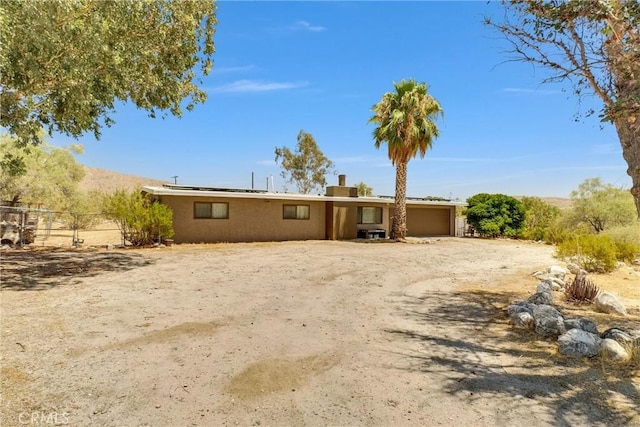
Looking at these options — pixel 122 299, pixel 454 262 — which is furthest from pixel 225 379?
pixel 454 262

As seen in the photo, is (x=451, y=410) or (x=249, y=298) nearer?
(x=451, y=410)

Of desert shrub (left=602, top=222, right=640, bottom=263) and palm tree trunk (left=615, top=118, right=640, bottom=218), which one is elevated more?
palm tree trunk (left=615, top=118, right=640, bottom=218)

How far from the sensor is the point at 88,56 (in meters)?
8.39

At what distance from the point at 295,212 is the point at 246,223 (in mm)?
3212

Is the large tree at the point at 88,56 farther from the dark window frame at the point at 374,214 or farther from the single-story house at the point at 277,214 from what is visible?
the dark window frame at the point at 374,214

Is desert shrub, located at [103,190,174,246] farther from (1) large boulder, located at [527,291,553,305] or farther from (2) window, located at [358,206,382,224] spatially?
(1) large boulder, located at [527,291,553,305]

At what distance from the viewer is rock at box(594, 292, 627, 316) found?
284 inches

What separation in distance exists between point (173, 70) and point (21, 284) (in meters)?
7.36

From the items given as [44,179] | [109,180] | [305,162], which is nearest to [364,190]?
[305,162]

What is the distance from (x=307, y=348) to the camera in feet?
17.2

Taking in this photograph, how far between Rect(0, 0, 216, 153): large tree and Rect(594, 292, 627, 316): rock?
38.3ft

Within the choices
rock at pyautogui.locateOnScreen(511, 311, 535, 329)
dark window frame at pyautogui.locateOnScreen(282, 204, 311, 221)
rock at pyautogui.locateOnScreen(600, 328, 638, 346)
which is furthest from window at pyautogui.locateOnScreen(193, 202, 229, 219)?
rock at pyautogui.locateOnScreen(600, 328, 638, 346)

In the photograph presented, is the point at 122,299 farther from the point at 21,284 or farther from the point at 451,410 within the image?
the point at 451,410

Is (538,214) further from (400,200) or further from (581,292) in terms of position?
(581,292)
